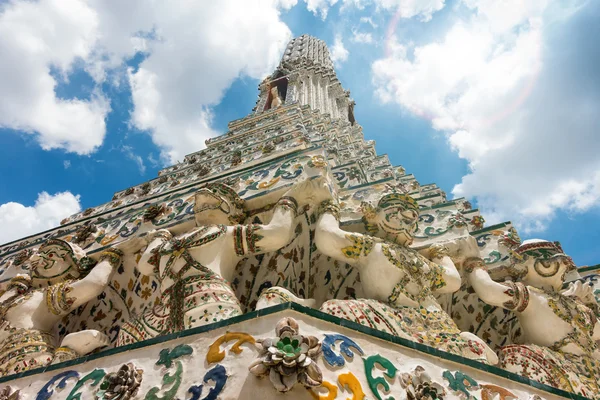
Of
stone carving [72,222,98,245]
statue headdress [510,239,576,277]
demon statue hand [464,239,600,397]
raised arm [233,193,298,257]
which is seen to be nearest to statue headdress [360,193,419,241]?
raised arm [233,193,298,257]

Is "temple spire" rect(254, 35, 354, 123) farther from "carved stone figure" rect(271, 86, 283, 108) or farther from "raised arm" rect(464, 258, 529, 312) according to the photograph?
"raised arm" rect(464, 258, 529, 312)

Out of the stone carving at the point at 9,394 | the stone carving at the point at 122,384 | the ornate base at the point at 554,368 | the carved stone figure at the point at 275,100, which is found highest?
the carved stone figure at the point at 275,100

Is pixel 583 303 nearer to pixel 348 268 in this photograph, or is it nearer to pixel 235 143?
pixel 348 268

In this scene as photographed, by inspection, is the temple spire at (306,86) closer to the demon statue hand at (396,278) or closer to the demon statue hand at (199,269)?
the demon statue hand at (396,278)

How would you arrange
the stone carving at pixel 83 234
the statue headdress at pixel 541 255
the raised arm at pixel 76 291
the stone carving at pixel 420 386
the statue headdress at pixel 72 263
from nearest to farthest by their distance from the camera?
the stone carving at pixel 420 386
the statue headdress at pixel 541 255
the raised arm at pixel 76 291
the statue headdress at pixel 72 263
the stone carving at pixel 83 234

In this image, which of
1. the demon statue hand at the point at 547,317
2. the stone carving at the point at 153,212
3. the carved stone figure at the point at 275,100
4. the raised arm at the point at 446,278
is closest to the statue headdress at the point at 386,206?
the raised arm at the point at 446,278

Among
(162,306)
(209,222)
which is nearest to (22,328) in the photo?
(162,306)

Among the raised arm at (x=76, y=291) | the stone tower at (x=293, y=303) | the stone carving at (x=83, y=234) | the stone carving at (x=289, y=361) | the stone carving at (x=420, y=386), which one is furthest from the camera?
the stone carving at (x=83, y=234)

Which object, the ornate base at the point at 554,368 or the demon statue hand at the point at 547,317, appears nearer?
the ornate base at the point at 554,368

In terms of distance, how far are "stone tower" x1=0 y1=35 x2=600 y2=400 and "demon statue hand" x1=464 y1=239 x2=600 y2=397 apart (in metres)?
0.01

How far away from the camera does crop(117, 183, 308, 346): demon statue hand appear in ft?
10.4

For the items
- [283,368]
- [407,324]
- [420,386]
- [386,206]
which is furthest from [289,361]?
[386,206]

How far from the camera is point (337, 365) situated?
7.23 feet

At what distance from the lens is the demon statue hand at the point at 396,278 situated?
315cm
